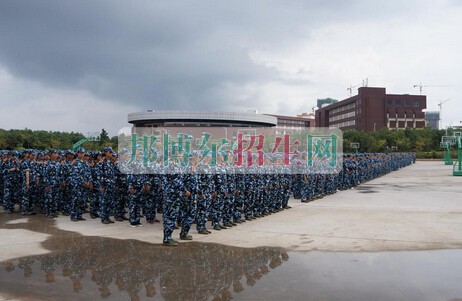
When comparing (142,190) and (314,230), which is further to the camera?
(142,190)

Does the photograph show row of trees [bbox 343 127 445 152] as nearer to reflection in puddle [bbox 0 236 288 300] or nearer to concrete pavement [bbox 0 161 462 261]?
concrete pavement [bbox 0 161 462 261]

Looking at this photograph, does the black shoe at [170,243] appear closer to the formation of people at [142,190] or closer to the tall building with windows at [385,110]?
the formation of people at [142,190]

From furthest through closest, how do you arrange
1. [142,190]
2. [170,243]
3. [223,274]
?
[142,190]
[170,243]
[223,274]

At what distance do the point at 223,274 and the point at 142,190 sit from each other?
167 inches

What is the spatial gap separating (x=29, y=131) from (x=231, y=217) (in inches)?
1782

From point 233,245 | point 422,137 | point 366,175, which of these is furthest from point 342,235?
point 422,137

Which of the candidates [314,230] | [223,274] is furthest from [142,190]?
[223,274]

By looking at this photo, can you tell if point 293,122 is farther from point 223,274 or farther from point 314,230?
point 223,274

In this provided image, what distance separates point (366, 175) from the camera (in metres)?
24.1

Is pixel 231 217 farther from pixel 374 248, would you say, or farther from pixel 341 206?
pixel 341 206

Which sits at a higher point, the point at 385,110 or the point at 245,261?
the point at 385,110

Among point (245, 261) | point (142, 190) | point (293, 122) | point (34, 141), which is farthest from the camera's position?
point (293, 122)

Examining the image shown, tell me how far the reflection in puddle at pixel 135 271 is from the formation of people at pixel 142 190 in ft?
3.22

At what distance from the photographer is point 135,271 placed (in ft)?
18.7
